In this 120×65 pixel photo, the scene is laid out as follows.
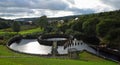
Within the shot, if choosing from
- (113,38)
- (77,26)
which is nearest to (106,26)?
(113,38)

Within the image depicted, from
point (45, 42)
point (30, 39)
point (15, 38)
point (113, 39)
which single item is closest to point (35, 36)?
point (30, 39)

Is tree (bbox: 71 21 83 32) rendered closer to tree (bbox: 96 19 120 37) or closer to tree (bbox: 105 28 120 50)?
tree (bbox: 96 19 120 37)

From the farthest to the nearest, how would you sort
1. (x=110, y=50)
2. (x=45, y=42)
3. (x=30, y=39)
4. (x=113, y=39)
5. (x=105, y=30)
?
1. (x=30, y=39)
2. (x=45, y=42)
3. (x=105, y=30)
4. (x=113, y=39)
5. (x=110, y=50)

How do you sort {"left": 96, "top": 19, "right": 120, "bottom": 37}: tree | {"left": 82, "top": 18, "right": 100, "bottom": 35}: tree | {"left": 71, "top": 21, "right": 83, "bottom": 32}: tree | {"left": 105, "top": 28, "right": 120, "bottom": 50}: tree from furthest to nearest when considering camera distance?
{"left": 71, "top": 21, "right": 83, "bottom": 32}: tree, {"left": 82, "top": 18, "right": 100, "bottom": 35}: tree, {"left": 96, "top": 19, "right": 120, "bottom": 37}: tree, {"left": 105, "top": 28, "right": 120, "bottom": 50}: tree

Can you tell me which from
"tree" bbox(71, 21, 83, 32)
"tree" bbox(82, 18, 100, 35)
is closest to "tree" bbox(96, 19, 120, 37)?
"tree" bbox(82, 18, 100, 35)

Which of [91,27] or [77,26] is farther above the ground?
[91,27]

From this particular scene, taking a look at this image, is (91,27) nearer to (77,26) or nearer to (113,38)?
(77,26)

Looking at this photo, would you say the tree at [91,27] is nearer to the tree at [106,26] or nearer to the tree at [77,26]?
the tree at [106,26]

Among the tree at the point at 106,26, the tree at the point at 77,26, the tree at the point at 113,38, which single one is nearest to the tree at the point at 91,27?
the tree at the point at 106,26

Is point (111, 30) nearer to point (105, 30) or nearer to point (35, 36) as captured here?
point (105, 30)

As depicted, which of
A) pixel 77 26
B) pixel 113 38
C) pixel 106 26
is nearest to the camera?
pixel 113 38

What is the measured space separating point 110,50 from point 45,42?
134ft

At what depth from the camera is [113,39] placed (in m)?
116

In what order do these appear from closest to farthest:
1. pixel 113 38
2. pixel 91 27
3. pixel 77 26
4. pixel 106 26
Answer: pixel 113 38, pixel 106 26, pixel 91 27, pixel 77 26
